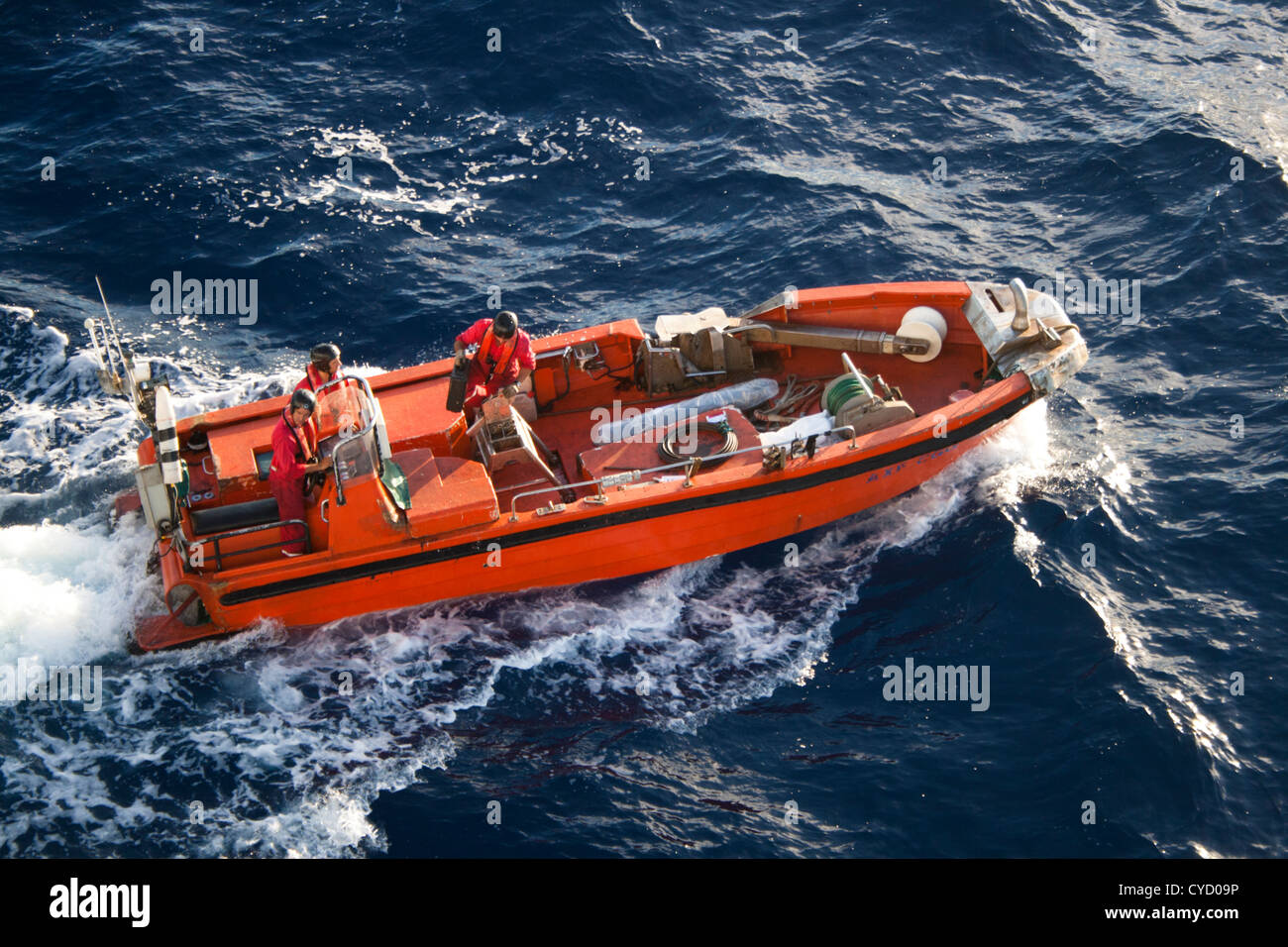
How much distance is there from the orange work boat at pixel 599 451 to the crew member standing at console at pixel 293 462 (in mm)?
141

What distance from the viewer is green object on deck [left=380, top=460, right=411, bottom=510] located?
10.0 metres

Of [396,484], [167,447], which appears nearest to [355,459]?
[396,484]

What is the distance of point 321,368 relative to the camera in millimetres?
10273

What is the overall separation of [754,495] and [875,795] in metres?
2.96

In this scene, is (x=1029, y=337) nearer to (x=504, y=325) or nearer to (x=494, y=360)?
(x=504, y=325)

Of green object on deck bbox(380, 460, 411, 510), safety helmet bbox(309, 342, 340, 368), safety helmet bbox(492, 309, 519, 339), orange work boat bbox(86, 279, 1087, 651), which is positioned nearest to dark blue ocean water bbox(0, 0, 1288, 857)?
orange work boat bbox(86, 279, 1087, 651)

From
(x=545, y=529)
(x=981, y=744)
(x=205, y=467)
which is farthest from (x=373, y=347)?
(x=981, y=744)

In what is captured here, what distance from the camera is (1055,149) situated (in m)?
16.2

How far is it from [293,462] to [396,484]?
89 cm

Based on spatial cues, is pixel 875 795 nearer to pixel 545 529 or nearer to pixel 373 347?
pixel 545 529

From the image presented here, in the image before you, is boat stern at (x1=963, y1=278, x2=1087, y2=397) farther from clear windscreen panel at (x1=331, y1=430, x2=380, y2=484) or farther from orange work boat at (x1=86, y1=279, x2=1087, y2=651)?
clear windscreen panel at (x1=331, y1=430, x2=380, y2=484)

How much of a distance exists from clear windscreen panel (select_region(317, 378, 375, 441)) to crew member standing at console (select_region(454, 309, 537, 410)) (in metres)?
1.01

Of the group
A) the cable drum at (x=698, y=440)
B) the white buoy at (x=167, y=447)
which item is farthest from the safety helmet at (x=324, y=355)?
the cable drum at (x=698, y=440)

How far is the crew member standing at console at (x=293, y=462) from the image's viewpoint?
9672 mm
